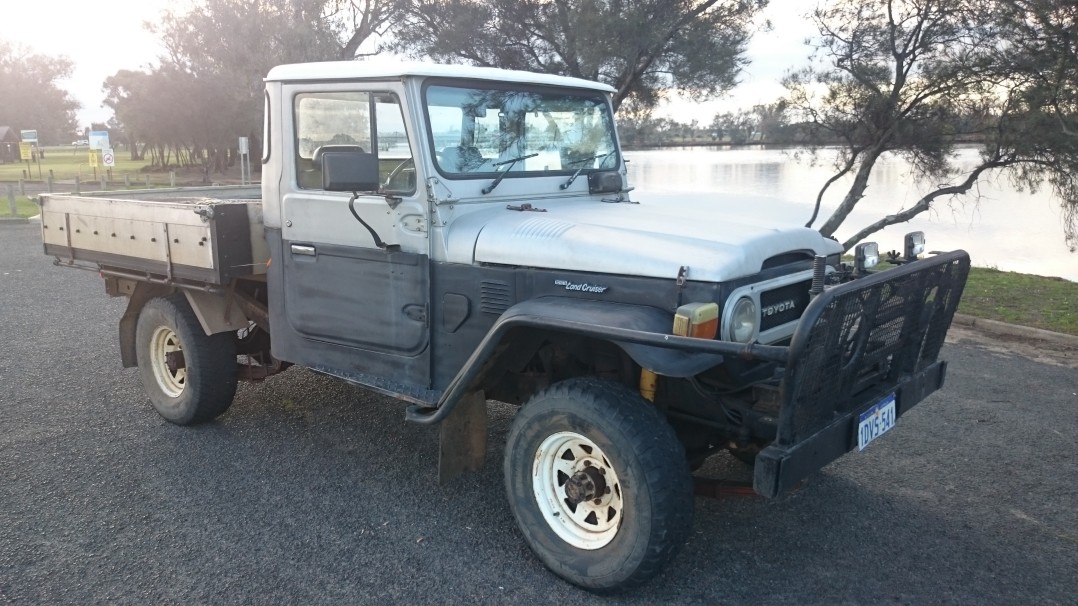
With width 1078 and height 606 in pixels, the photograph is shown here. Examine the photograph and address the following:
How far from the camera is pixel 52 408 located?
580cm

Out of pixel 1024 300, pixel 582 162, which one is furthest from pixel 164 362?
pixel 1024 300

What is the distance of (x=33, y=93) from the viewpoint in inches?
2188

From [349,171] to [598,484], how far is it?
1.76m

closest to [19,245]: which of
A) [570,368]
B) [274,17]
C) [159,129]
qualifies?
[274,17]

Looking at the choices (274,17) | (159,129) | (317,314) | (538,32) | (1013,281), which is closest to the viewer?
(317,314)

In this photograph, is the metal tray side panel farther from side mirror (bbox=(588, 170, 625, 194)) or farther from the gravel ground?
side mirror (bbox=(588, 170, 625, 194))

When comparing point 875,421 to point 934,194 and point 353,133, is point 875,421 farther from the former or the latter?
point 934,194

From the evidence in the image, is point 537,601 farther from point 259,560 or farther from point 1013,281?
point 1013,281

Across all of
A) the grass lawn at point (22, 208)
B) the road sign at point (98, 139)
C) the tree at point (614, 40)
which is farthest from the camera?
the road sign at point (98, 139)

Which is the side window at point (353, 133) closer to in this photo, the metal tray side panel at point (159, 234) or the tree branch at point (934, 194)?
the metal tray side panel at point (159, 234)

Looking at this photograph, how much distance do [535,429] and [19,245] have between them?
14437mm

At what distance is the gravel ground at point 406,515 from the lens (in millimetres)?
3537

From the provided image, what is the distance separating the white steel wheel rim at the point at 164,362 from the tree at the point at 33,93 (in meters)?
58.7

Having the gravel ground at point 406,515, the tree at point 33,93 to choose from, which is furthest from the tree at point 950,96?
the tree at point 33,93
